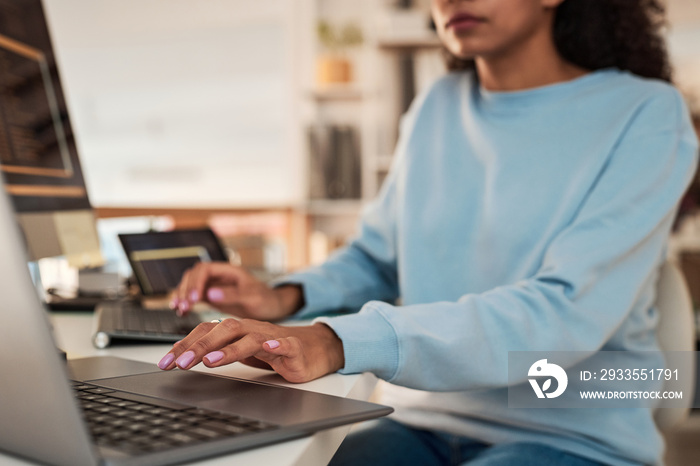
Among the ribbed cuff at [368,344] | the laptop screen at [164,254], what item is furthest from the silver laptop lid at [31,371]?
the laptop screen at [164,254]

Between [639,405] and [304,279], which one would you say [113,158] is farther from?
[639,405]

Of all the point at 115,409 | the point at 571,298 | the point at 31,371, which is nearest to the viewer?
the point at 31,371

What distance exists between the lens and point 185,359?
0.51 m

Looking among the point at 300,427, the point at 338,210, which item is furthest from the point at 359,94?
the point at 300,427

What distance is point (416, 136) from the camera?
1.12m

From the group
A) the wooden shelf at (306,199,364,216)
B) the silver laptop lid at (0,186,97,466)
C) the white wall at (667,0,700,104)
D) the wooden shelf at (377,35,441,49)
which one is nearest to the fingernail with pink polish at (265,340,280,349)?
the silver laptop lid at (0,186,97,466)

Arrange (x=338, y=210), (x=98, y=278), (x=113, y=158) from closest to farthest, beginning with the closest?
(x=98, y=278)
(x=338, y=210)
(x=113, y=158)

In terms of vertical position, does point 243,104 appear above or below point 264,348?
above

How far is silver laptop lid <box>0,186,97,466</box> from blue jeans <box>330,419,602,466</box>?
45 cm

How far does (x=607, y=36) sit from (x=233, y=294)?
724mm

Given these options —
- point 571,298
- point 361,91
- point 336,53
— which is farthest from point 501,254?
point 336,53

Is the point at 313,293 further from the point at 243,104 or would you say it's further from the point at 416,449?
the point at 243,104

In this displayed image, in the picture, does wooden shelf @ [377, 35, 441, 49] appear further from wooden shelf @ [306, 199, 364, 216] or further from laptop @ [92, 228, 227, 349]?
laptop @ [92, 228, 227, 349]

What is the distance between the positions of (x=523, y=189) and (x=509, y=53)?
0.84ft
